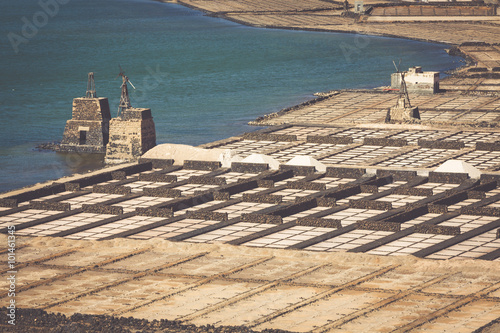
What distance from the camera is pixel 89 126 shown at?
7556cm

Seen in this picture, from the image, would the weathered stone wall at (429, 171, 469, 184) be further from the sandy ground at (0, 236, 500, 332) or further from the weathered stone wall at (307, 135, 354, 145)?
the sandy ground at (0, 236, 500, 332)

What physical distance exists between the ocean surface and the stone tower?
3.12 ft

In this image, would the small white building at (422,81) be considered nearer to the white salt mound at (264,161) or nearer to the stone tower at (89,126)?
the stone tower at (89,126)

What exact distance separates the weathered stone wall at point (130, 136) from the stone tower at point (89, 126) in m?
7.91

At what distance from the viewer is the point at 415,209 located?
148ft

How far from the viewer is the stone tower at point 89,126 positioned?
7462cm

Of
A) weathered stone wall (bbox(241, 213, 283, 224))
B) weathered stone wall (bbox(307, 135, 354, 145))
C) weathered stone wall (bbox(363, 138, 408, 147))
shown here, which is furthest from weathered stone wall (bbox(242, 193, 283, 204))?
weathered stone wall (bbox(307, 135, 354, 145))

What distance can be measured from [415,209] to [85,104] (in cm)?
3638

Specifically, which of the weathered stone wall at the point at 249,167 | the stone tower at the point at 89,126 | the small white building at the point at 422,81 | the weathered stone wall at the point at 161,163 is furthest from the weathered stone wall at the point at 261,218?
the small white building at the point at 422,81

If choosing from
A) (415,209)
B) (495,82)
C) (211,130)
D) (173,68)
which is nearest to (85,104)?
(211,130)

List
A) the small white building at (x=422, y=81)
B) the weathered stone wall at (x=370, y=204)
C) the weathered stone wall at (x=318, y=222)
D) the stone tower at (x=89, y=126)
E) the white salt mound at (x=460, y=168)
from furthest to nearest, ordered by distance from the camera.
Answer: the small white building at (x=422, y=81) < the stone tower at (x=89, y=126) < the white salt mound at (x=460, y=168) < the weathered stone wall at (x=370, y=204) < the weathered stone wall at (x=318, y=222)

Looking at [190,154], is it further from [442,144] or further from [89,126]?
[89,126]

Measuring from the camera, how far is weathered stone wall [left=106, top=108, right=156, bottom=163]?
65812 mm

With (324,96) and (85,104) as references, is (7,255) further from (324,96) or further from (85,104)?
(324,96)
